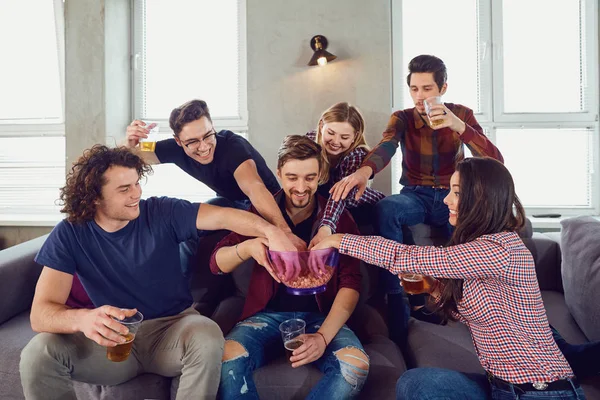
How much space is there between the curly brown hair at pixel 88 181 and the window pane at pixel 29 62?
2.53 meters

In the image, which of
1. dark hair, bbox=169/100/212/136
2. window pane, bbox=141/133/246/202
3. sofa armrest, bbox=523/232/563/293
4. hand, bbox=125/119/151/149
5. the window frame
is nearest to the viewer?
dark hair, bbox=169/100/212/136

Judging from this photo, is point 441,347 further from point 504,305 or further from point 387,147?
point 387,147

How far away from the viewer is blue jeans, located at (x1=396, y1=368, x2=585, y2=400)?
4.44ft

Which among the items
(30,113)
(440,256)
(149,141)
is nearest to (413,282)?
(440,256)

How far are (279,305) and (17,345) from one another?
1084mm

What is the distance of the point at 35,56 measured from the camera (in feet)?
13.1

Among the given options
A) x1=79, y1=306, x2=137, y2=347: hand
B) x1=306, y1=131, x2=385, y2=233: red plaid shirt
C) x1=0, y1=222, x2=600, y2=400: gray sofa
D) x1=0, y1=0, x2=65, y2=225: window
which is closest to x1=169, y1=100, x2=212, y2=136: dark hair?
x1=0, y1=222, x2=600, y2=400: gray sofa

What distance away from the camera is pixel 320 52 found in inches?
131

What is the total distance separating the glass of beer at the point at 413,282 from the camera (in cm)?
169

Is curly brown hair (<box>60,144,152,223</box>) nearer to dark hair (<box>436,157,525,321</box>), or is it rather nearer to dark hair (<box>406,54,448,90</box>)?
dark hair (<box>436,157,525,321</box>)

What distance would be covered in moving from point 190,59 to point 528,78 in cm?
265

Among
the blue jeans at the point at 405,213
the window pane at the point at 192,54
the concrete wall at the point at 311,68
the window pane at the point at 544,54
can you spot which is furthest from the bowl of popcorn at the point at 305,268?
the window pane at the point at 544,54

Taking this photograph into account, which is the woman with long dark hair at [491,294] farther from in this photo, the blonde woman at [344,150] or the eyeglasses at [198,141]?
the eyeglasses at [198,141]

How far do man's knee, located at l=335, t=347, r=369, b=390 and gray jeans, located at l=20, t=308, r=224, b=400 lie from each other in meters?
0.43
